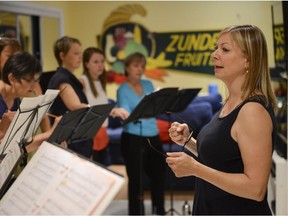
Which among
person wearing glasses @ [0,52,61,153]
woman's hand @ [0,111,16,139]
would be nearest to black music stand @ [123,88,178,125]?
person wearing glasses @ [0,52,61,153]

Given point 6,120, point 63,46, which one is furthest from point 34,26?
point 6,120

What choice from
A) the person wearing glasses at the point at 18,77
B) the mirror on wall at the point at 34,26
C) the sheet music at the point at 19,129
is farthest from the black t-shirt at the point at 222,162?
the mirror on wall at the point at 34,26

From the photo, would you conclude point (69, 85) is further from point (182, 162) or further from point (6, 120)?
point (182, 162)

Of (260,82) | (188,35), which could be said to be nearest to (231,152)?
(260,82)

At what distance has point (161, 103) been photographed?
3723 mm

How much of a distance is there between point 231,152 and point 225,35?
0.41 m

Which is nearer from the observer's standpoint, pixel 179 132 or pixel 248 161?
pixel 248 161

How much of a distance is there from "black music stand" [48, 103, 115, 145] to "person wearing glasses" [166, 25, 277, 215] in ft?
3.73

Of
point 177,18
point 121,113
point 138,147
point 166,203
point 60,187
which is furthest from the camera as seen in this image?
point 177,18

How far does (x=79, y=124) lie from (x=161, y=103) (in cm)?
91

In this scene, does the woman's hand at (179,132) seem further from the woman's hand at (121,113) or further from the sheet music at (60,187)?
the woman's hand at (121,113)

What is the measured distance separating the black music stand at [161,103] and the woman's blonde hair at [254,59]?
70.7 inches

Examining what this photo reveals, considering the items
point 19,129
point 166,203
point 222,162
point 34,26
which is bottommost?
point 166,203

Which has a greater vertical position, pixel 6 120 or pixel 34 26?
pixel 34 26
